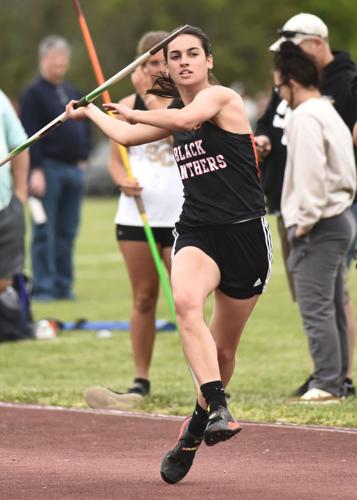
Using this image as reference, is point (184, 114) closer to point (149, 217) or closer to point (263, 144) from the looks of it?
point (149, 217)

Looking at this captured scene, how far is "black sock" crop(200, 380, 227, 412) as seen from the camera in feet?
21.8

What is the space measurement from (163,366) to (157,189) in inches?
89.2

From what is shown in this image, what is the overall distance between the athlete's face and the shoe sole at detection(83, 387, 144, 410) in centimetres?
284

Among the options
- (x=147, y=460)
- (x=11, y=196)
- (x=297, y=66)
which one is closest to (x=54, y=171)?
(x=11, y=196)

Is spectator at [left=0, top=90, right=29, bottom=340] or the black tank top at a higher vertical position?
the black tank top

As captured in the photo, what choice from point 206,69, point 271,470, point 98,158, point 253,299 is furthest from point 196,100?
point 98,158

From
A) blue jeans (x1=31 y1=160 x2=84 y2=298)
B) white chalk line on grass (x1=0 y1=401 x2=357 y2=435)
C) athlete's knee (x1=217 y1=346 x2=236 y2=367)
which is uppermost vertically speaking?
athlete's knee (x1=217 y1=346 x2=236 y2=367)

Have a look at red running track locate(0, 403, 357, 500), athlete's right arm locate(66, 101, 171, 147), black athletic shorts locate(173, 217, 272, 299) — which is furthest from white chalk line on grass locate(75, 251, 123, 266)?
athlete's right arm locate(66, 101, 171, 147)

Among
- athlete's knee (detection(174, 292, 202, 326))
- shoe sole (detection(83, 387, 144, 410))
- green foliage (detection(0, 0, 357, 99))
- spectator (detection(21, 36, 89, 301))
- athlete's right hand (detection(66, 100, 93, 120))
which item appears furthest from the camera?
green foliage (detection(0, 0, 357, 99))

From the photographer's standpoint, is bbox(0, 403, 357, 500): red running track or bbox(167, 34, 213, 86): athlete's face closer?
bbox(0, 403, 357, 500): red running track

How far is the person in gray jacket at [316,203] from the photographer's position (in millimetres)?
9039

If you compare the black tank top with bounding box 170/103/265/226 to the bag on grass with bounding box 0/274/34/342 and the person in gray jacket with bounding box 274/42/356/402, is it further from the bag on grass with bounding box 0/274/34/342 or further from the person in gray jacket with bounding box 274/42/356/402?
the bag on grass with bounding box 0/274/34/342

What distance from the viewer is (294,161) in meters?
9.09

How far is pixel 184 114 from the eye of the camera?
22.3ft
